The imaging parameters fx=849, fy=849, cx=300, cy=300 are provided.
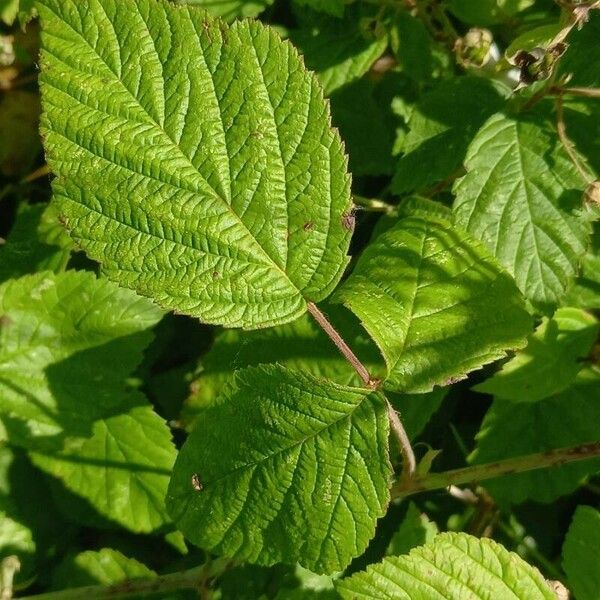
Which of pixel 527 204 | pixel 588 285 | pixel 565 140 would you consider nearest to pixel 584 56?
pixel 565 140

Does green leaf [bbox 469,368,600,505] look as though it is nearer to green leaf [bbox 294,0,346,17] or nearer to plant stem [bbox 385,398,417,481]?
plant stem [bbox 385,398,417,481]

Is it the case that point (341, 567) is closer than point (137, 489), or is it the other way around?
point (341, 567)

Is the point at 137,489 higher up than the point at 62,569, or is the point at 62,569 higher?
the point at 137,489

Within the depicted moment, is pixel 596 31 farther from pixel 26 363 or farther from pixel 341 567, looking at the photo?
pixel 26 363

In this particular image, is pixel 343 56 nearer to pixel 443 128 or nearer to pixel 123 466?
pixel 443 128

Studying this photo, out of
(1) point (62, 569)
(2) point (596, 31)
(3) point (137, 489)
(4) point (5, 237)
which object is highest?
(2) point (596, 31)

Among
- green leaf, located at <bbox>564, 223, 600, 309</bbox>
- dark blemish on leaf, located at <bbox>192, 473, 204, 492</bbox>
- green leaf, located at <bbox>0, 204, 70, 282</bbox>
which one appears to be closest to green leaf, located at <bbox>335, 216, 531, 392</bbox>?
dark blemish on leaf, located at <bbox>192, 473, 204, 492</bbox>

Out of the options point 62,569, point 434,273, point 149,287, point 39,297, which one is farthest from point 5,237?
point 434,273
